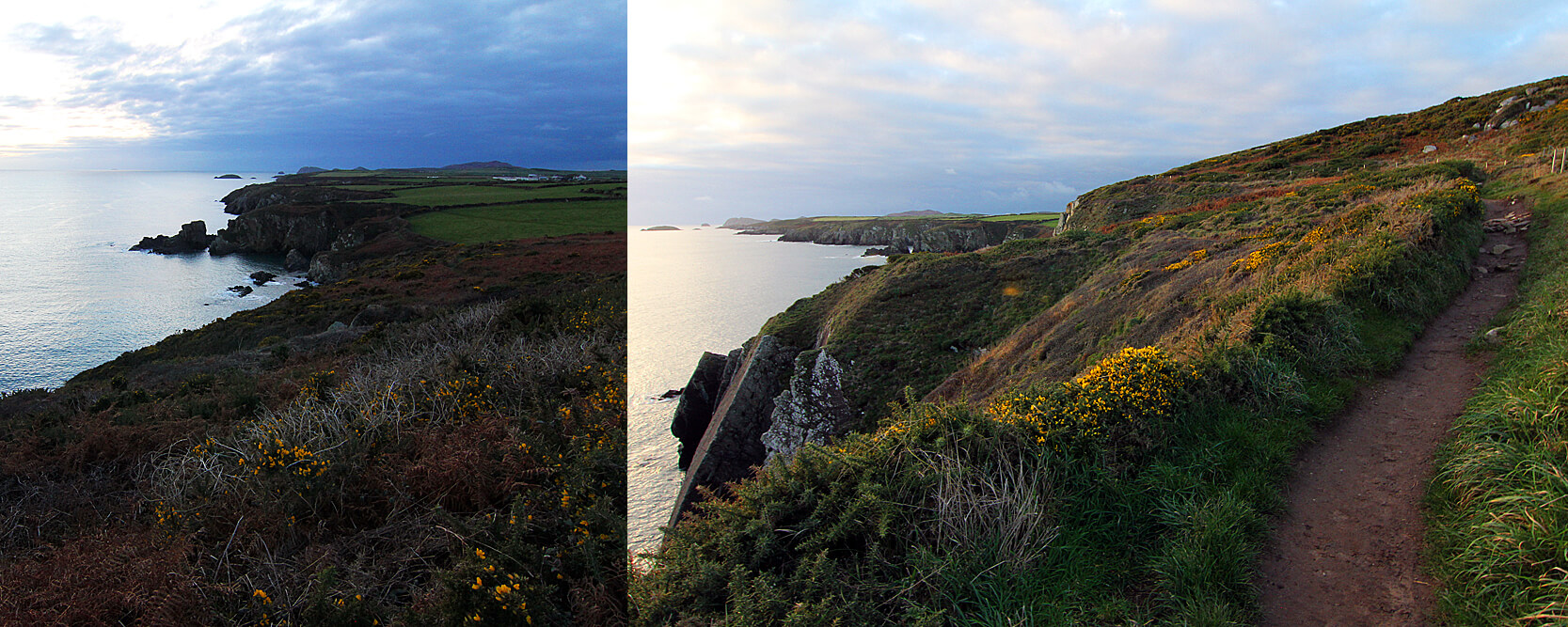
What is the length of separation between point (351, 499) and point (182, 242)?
86.4 meters

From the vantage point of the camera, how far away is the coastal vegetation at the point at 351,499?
4.14m

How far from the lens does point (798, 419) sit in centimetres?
1017

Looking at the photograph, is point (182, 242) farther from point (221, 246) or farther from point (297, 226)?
point (297, 226)

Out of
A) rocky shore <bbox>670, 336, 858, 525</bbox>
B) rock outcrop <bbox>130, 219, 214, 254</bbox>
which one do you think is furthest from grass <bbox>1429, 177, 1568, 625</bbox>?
rock outcrop <bbox>130, 219, 214, 254</bbox>

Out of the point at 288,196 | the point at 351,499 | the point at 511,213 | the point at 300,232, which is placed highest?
the point at 288,196

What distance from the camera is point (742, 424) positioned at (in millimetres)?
10547

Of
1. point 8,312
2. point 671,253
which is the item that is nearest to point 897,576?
point 671,253

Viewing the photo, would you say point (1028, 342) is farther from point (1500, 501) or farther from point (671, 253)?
point (671, 253)

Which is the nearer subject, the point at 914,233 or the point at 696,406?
the point at 696,406

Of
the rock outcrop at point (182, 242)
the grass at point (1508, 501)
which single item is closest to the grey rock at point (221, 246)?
the rock outcrop at point (182, 242)

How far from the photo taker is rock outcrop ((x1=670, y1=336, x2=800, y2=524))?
9938 mm

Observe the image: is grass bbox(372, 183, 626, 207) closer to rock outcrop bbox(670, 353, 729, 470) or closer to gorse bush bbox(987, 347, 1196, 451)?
rock outcrop bbox(670, 353, 729, 470)

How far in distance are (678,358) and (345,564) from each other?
16.9 metres

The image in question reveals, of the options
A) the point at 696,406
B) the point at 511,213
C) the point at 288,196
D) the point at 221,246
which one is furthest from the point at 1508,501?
the point at 288,196
